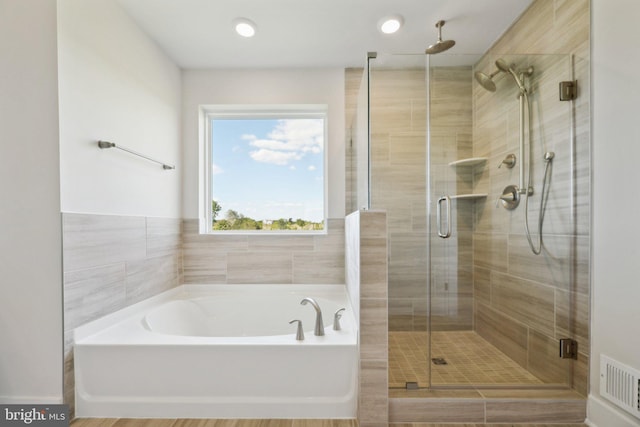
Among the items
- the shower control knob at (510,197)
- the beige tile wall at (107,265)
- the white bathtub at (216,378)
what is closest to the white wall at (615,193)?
the shower control knob at (510,197)

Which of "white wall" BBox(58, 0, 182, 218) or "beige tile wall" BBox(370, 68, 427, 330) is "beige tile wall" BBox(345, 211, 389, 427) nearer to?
"beige tile wall" BBox(370, 68, 427, 330)

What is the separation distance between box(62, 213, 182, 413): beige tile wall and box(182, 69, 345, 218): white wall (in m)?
0.53

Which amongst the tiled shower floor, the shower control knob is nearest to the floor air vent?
the tiled shower floor

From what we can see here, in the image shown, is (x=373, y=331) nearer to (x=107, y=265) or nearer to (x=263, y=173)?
(x=107, y=265)

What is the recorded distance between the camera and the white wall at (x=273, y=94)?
267cm

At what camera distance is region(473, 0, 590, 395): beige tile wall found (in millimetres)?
1619

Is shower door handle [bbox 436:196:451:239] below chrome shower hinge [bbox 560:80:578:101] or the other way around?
below

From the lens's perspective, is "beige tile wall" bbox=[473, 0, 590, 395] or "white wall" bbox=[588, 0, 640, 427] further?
"beige tile wall" bbox=[473, 0, 590, 395]

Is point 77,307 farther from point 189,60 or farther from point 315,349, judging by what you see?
point 189,60

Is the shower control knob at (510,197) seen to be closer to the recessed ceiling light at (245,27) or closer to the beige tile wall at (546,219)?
the beige tile wall at (546,219)

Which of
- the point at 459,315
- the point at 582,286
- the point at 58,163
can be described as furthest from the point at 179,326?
the point at 582,286

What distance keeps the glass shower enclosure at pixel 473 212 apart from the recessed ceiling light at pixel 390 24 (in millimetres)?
465

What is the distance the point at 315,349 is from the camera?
5.21 feet

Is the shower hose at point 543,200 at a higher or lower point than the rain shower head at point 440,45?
lower
